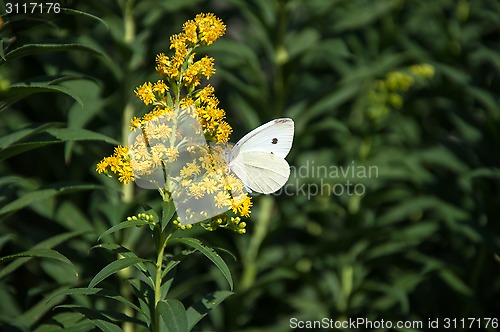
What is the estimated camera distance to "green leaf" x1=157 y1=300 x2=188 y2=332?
1.49m

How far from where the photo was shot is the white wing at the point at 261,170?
1.75 meters

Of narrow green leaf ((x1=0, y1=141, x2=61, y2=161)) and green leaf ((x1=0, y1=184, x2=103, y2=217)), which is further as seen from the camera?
green leaf ((x1=0, y1=184, x2=103, y2=217))

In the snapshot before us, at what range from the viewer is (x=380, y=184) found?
327 cm

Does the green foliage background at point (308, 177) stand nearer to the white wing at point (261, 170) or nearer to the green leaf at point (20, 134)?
the green leaf at point (20, 134)

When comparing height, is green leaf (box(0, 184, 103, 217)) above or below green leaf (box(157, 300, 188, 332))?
above

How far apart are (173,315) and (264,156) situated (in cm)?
50

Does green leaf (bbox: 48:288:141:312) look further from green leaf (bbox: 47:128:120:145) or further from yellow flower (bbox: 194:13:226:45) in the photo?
yellow flower (bbox: 194:13:226:45)

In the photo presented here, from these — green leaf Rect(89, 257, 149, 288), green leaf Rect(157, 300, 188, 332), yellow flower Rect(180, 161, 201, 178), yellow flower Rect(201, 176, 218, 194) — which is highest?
yellow flower Rect(180, 161, 201, 178)

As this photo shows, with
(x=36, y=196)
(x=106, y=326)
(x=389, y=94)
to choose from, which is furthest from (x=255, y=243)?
(x=106, y=326)

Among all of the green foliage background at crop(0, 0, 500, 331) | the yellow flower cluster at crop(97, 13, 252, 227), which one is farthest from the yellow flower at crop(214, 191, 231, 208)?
the green foliage background at crop(0, 0, 500, 331)

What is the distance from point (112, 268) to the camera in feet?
4.85

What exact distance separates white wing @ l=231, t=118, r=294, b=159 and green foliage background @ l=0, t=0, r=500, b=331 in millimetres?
765

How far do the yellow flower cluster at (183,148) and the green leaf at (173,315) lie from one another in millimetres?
209

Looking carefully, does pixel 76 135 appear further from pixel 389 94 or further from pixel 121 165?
pixel 389 94
